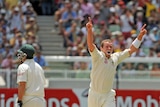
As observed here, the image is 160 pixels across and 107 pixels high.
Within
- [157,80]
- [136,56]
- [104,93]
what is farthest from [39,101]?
[136,56]

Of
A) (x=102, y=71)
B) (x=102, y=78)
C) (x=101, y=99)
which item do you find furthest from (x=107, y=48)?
(x=101, y=99)

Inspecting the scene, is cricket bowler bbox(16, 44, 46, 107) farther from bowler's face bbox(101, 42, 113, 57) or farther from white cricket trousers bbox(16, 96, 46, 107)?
bowler's face bbox(101, 42, 113, 57)

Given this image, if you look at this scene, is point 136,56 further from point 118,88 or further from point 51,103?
point 51,103

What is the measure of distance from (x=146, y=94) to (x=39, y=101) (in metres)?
4.84

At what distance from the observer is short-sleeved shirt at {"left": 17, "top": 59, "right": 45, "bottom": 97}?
12.6 m

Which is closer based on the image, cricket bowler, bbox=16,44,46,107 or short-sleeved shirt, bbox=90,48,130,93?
cricket bowler, bbox=16,44,46,107

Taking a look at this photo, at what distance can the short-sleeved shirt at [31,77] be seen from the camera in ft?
41.2

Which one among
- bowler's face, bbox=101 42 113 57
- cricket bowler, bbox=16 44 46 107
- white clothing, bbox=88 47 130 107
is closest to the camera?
cricket bowler, bbox=16 44 46 107

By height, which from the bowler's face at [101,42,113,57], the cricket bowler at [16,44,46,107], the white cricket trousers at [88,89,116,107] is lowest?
the white cricket trousers at [88,89,116,107]

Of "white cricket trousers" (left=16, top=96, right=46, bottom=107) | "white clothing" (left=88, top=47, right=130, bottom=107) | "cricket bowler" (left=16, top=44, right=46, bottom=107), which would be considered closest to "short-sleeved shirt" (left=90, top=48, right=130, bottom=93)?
"white clothing" (left=88, top=47, right=130, bottom=107)

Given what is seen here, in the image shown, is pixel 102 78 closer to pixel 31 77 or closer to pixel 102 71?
pixel 102 71

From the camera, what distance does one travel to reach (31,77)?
41.4 feet

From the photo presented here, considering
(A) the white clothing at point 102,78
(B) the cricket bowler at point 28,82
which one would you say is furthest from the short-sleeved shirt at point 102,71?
(B) the cricket bowler at point 28,82

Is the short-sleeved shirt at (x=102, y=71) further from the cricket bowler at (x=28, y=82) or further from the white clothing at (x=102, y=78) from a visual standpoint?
the cricket bowler at (x=28, y=82)
